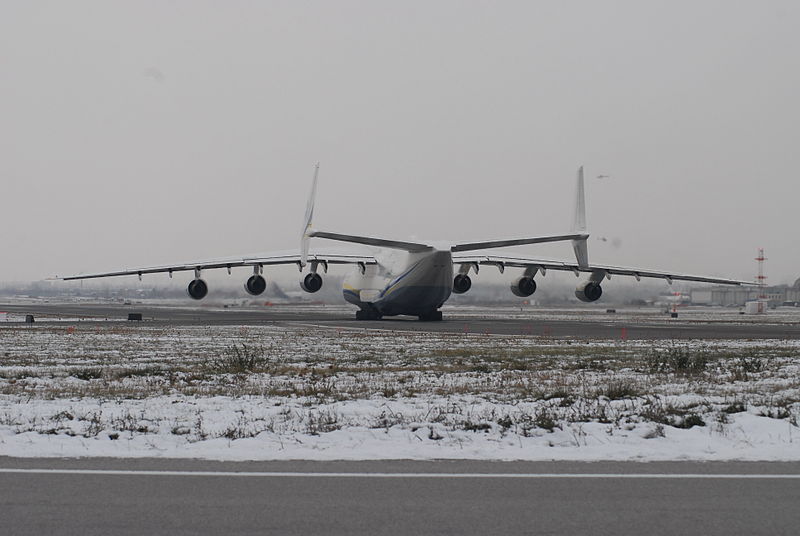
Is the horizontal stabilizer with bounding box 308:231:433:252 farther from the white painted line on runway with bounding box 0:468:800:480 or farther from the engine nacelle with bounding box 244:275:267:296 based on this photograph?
the white painted line on runway with bounding box 0:468:800:480

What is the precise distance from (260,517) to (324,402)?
5874 millimetres

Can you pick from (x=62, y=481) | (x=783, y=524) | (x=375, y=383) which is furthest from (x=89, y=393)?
(x=783, y=524)

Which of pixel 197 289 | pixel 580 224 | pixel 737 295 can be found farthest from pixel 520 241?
pixel 737 295

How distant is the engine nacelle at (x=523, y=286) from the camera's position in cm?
4806

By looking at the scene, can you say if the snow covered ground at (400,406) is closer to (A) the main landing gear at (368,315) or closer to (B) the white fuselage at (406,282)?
(B) the white fuselage at (406,282)

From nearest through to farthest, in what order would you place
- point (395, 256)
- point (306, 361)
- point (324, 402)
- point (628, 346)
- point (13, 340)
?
point (324, 402) < point (306, 361) < point (628, 346) < point (13, 340) < point (395, 256)

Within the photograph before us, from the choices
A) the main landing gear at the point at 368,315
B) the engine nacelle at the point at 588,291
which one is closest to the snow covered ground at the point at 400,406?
the engine nacelle at the point at 588,291

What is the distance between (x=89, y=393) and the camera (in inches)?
490

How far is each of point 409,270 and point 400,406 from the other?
32.5 metres

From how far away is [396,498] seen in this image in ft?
20.9

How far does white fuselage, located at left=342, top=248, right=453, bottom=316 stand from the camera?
141ft

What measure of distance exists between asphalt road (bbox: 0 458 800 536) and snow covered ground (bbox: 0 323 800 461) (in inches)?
23.0

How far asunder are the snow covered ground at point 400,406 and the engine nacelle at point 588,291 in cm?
2645

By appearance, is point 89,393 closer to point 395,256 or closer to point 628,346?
point 628,346
